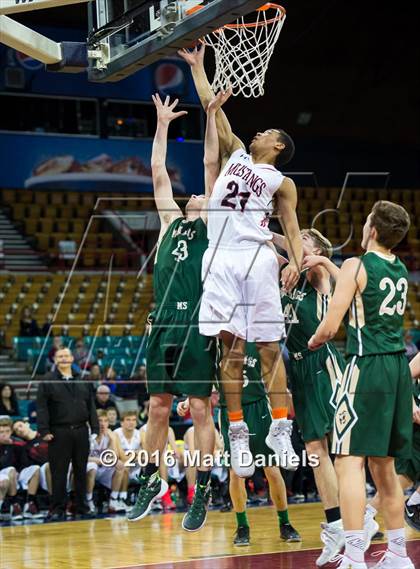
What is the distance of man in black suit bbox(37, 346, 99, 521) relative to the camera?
1183 cm

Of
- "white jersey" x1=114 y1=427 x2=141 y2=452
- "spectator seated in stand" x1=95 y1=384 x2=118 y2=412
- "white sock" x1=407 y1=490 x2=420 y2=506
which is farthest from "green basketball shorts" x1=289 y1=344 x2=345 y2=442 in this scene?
"spectator seated in stand" x1=95 y1=384 x2=118 y2=412

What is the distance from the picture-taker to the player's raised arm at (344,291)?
6188 millimetres

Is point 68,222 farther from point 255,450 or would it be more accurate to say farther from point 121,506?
point 255,450

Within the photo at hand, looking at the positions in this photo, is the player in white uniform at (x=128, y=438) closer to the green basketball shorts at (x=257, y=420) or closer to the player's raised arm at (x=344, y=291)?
the green basketball shorts at (x=257, y=420)

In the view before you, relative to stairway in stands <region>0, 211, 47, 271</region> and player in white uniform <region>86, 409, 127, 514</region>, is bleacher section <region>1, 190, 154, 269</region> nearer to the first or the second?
stairway in stands <region>0, 211, 47, 271</region>

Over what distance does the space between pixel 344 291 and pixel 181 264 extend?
177cm

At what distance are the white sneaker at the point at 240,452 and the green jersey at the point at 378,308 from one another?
1.25m

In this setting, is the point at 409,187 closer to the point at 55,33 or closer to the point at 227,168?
the point at 55,33

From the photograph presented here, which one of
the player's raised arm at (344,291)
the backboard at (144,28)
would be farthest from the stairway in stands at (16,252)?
the player's raised arm at (344,291)

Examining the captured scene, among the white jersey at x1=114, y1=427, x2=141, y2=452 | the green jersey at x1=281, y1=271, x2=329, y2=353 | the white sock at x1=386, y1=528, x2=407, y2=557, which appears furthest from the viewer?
the white jersey at x1=114, y1=427, x2=141, y2=452

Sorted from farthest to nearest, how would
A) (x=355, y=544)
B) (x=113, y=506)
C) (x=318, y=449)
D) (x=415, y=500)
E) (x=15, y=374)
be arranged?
(x=15, y=374), (x=113, y=506), (x=415, y=500), (x=318, y=449), (x=355, y=544)

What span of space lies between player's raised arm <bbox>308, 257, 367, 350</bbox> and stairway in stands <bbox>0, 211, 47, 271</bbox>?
15.4 meters

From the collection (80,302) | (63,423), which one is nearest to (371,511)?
(63,423)

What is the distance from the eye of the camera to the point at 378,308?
630 centimetres
